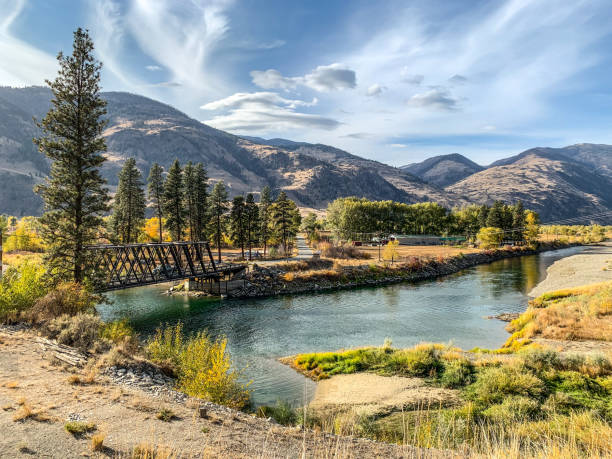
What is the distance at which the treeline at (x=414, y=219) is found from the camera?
116m

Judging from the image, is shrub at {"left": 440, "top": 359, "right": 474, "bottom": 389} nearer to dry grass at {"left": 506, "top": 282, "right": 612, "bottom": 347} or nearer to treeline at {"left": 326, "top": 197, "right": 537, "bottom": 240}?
dry grass at {"left": 506, "top": 282, "right": 612, "bottom": 347}

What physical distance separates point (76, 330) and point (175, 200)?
1646 inches

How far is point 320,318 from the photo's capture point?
39688 mm

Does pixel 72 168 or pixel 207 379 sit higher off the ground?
pixel 72 168

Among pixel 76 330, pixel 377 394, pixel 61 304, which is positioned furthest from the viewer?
pixel 61 304

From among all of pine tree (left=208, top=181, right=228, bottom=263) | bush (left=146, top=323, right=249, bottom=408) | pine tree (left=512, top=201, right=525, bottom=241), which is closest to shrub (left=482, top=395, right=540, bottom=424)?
bush (left=146, top=323, right=249, bottom=408)

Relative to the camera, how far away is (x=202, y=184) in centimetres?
6172

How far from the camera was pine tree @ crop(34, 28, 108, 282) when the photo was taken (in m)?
28.9

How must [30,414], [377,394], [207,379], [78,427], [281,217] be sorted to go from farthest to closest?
[281,217] → [377,394] → [207,379] → [30,414] → [78,427]

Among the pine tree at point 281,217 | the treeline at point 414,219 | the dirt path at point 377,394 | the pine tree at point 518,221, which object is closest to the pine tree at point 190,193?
the pine tree at point 281,217

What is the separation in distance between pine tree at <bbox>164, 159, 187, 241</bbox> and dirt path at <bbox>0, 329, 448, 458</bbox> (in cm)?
4559

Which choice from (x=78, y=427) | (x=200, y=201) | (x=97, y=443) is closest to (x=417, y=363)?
(x=97, y=443)

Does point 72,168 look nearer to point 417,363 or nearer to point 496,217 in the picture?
point 417,363

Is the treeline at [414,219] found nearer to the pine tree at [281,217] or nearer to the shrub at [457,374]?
the pine tree at [281,217]
